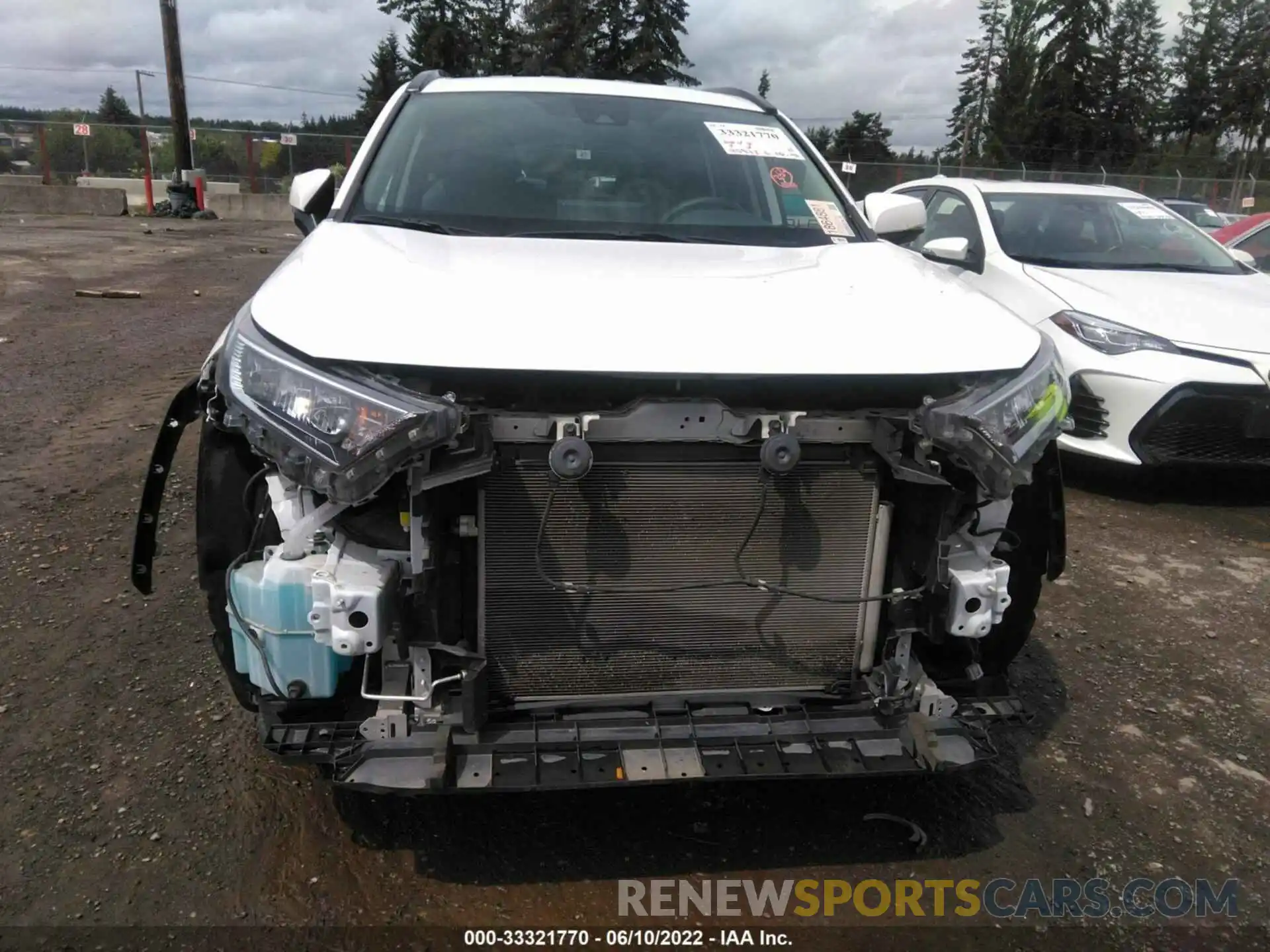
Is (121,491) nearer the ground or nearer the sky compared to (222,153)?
nearer the ground

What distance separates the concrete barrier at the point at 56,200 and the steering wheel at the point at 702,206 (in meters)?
23.8

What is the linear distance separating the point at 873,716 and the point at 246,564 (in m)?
1.47

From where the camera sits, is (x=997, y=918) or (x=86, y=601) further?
(x=86, y=601)

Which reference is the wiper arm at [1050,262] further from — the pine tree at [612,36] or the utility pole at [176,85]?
the pine tree at [612,36]

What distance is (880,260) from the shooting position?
2.77m

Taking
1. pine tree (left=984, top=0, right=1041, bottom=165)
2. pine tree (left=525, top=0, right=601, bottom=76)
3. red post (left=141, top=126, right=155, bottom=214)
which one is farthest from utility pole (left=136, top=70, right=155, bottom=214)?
pine tree (left=984, top=0, right=1041, bottom=165)

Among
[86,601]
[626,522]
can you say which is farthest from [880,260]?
[86,601]

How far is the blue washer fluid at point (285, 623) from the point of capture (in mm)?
2000

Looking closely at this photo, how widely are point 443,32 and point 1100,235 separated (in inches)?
1812

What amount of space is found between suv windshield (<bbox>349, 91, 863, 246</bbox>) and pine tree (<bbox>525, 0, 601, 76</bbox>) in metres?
38.5

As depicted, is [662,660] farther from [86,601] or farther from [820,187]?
[86,601]

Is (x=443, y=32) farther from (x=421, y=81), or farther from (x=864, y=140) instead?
(x=421, y=81)

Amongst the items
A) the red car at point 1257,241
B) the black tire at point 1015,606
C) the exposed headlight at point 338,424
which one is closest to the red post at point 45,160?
the red car at point 1257,241

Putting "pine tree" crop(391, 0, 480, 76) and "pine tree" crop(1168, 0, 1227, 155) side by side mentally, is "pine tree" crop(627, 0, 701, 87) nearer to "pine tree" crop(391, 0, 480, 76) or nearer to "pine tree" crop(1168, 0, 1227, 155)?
"pine tree" crop(391, 0, 480, 76)
